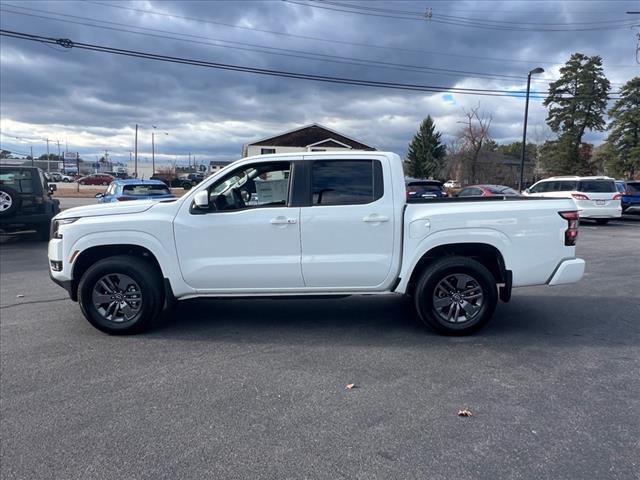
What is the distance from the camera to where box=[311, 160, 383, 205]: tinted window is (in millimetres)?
5160

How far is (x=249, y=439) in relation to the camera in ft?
10.4

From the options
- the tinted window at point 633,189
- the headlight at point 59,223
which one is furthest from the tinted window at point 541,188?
the headlight at point 59,223

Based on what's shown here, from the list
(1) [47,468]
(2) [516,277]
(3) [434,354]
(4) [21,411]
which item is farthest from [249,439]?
(2) [516,277]

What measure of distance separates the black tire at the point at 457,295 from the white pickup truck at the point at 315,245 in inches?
0.4

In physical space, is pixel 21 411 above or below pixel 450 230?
below

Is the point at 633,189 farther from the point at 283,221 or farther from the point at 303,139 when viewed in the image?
the point at 303,139

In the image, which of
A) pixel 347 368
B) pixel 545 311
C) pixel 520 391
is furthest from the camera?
pixel 545 311

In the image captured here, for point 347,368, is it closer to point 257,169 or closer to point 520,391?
point 520,391

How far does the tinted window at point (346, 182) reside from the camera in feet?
16.9

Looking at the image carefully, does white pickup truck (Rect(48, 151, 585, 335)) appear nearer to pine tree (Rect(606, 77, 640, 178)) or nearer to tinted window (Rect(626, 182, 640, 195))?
tinted window (Rect(626, 182, 640, 195))

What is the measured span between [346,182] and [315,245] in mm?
779

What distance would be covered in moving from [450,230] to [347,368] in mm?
1820

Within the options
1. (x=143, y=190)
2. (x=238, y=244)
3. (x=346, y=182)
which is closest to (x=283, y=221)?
(x=238, y=244)

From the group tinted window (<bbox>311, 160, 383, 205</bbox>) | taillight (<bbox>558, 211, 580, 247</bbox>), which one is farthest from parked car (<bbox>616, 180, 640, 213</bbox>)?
tinted window (<bbox>311, 160, 383, 205</bbox>)
